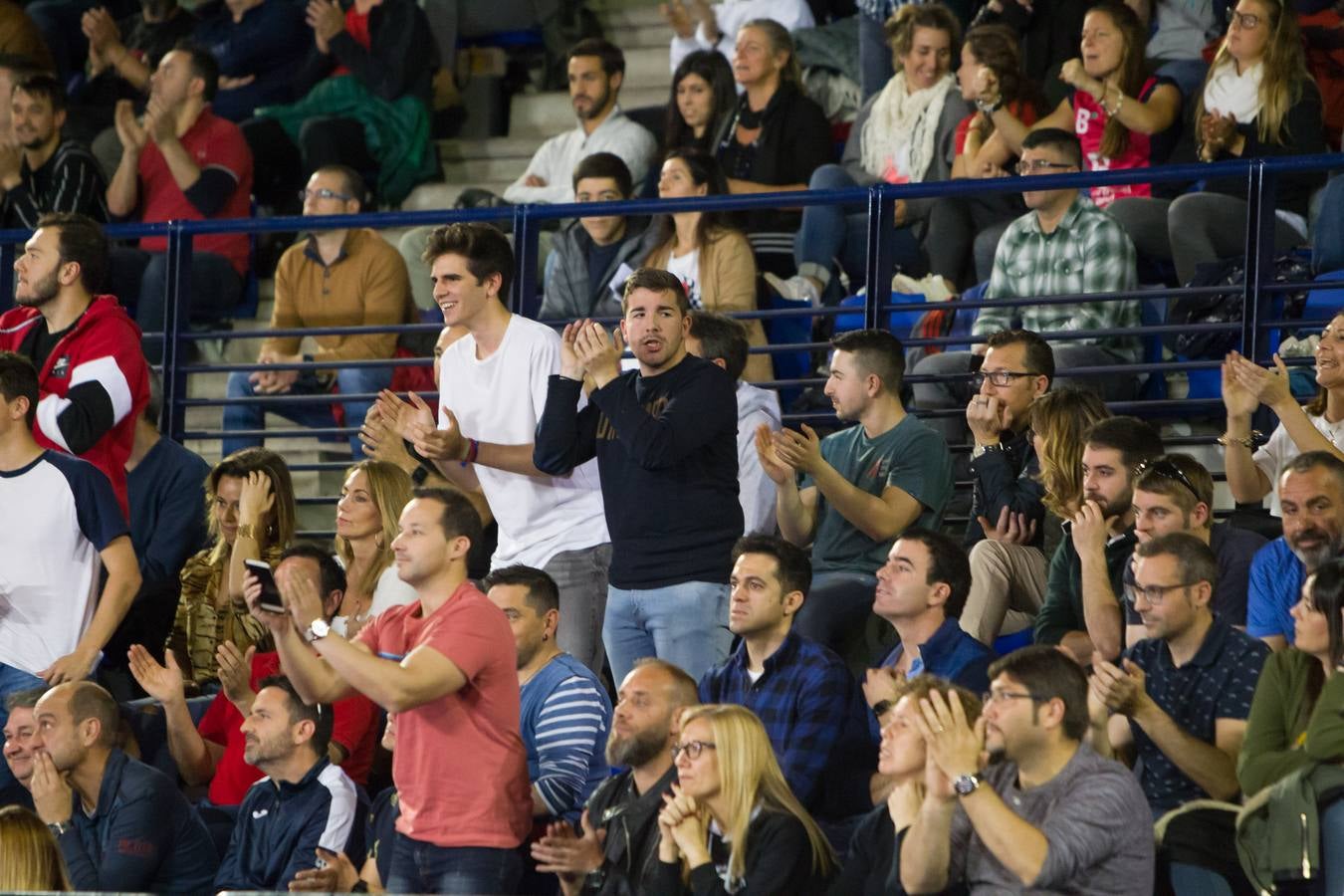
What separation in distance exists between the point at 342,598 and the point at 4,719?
3.76 feet

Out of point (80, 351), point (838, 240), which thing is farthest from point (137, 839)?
point (838, 240)

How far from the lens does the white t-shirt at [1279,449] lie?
23.5ft

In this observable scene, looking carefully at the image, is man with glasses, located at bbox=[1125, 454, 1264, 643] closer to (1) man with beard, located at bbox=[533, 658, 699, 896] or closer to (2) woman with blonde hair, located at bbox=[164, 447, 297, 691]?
(1) man with beard, located at bbox=[533, 658, 699, 896]

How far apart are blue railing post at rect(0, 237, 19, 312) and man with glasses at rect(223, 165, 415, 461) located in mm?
959

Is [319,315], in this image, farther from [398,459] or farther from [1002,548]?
[1002,548]

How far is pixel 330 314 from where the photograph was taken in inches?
381

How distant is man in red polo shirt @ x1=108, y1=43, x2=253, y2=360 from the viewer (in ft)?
34.5

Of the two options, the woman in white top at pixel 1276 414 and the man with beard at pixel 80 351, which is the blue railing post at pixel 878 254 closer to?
the woman in white top at pixel 1276 414

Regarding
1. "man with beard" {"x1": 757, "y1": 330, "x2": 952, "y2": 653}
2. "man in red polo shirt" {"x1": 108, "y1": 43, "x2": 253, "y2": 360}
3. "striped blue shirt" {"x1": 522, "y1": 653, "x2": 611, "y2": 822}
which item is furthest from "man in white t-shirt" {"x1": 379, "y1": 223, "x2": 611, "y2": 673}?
"man in red polo shirt" {"x1": 108, "y1": 43, "x2": 253, "y2": 360}

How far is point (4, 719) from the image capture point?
7488 millimetres

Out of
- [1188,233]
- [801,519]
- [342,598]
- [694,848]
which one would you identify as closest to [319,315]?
[342,598]

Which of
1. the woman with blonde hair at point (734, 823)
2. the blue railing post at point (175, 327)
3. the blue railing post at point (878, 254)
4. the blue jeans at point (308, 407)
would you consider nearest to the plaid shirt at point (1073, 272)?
the blue railing post at point (878, 254)

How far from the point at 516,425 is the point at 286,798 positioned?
1.37m

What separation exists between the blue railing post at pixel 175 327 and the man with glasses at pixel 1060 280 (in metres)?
2.91
